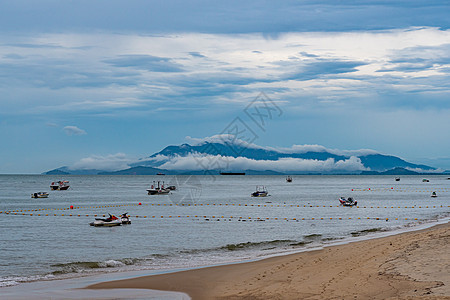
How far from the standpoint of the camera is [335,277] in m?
20.5

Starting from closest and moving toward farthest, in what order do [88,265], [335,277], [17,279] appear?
[335,277], [17,279], [88,265]

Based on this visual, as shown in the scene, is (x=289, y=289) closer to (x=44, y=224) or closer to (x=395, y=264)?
(x=395, y=264)

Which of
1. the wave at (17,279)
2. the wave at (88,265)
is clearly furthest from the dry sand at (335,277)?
the wave at (88,265)

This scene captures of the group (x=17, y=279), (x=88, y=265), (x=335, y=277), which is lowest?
Answer: (x=88, y=265)

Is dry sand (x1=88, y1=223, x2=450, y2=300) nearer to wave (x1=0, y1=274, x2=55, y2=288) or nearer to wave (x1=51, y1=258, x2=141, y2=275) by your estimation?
wave (x1=0, y1=274, x2=55, y2=288)

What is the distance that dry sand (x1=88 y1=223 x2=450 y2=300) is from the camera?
17359mm

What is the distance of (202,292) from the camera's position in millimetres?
20609

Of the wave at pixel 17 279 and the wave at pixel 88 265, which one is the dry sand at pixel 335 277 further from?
the wave at pixel 88 265

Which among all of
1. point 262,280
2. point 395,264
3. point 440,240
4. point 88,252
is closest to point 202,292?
point 262,280

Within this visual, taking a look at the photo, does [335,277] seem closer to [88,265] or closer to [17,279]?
[88,265]

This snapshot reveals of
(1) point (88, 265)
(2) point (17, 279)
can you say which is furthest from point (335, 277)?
(2) point (17, 279)

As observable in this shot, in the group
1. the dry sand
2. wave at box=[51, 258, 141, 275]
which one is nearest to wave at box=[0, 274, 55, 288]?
wave at box=[51, 258, 141, 275]

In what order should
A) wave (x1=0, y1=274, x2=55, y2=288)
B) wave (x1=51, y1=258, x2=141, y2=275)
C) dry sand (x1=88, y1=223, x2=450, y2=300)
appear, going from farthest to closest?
wave (x1=51, y1=258, x2=141, y2=275) < wave (x1=0, y1=274, x2=55, y2=288) < dry sand (x1=88, y1=223, x2=450, y2=300)

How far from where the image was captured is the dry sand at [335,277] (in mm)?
17359
